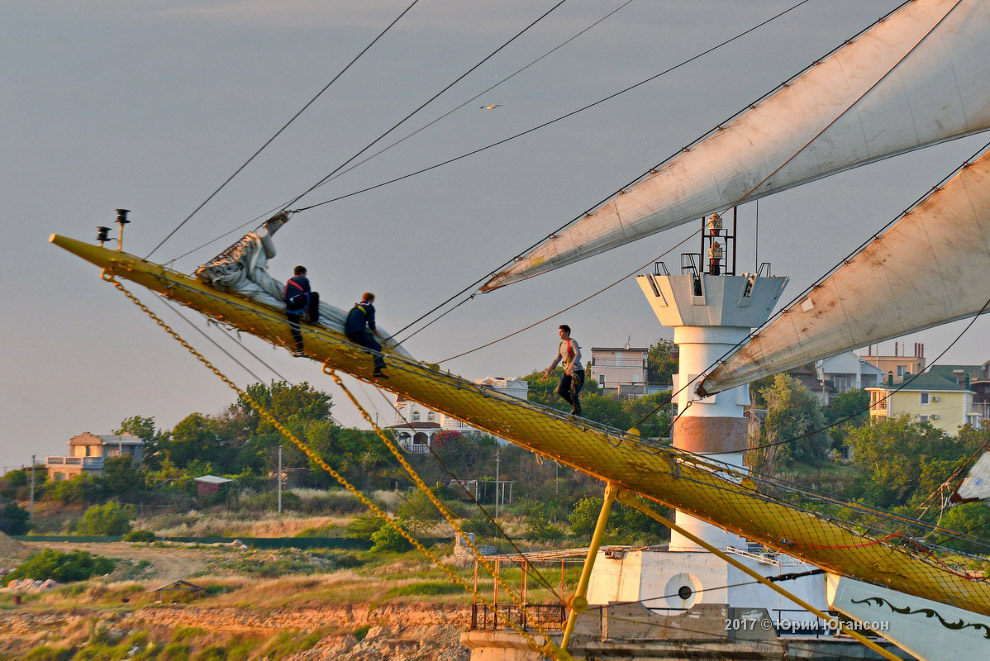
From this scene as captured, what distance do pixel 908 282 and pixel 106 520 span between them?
4753 centimetres

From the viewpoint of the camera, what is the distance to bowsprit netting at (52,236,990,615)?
16359mm

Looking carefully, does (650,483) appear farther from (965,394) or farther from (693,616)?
(965,394)

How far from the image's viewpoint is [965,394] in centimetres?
8300

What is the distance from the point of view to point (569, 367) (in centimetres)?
2000

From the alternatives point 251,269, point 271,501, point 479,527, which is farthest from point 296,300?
point 271,501

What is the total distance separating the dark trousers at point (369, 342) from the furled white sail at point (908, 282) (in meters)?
9.01

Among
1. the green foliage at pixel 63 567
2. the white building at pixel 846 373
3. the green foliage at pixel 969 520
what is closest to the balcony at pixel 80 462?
the green foliage at pixel 63 567

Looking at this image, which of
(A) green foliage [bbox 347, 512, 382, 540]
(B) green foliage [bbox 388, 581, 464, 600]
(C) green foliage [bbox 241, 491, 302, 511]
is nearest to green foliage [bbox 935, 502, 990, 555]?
(B) green foliage [bbox 388, 581, 464, 600]

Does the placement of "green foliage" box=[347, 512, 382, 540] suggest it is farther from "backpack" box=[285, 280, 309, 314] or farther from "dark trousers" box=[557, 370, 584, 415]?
"backpack" box=[285, 280, 309, 314]

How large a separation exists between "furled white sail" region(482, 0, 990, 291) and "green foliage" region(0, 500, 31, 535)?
4781 cm

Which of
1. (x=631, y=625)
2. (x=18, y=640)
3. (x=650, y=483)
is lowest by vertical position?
(x=18, y=640)

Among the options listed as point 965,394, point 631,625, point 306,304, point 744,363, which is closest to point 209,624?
point 631,625

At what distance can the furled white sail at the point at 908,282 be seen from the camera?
2270 centimetres

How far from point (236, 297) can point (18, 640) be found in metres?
30.5
